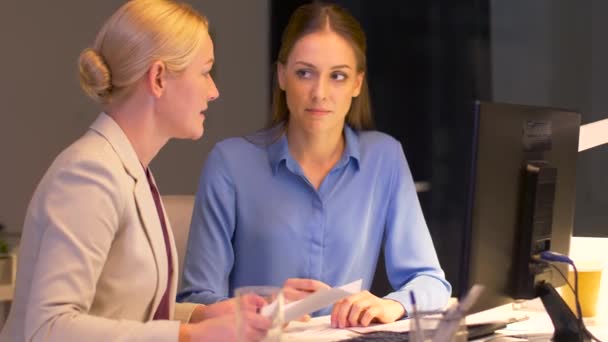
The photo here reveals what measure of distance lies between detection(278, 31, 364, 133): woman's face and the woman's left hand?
55 centimetres

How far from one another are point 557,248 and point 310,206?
80cm

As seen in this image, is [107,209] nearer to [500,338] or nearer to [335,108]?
[500,338]

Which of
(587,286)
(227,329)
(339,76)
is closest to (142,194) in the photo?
(227,329)

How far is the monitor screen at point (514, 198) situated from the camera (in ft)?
5.02

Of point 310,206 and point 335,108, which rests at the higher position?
point 335,108

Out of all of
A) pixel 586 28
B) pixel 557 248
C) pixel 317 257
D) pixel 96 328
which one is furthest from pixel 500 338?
pixel 586 28

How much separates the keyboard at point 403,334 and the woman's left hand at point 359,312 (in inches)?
4.8

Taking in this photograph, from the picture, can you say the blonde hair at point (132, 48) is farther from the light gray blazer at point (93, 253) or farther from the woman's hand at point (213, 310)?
Answer: the woman's hand at point (213, 310)

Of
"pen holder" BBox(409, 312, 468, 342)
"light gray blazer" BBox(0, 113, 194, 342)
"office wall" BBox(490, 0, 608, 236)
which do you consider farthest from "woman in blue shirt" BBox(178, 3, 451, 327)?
"office wall" BBox(490, 0, 608, 236)

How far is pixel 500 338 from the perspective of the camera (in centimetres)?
188

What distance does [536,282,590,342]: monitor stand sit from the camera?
5.75ft

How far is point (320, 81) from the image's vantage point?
2.42 m

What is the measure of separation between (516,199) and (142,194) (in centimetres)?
68

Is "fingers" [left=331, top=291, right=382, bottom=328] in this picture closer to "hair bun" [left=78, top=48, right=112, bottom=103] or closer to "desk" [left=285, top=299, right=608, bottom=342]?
"desk" [left=285, top=299, right=608, bottom=342]
